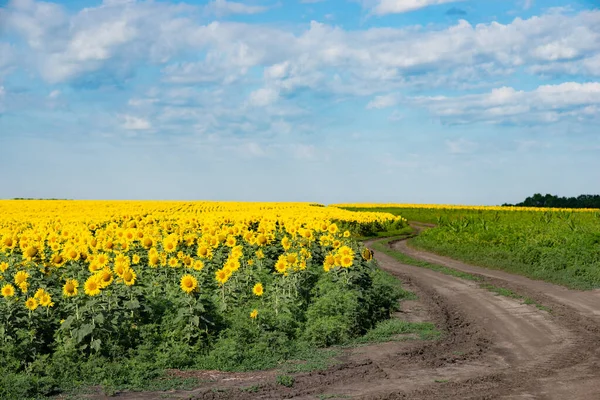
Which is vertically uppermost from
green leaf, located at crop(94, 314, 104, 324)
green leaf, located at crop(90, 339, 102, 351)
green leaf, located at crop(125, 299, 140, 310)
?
green leaf, located at crop(125, 299, 140, 310)

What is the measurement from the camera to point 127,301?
1266 centimetres

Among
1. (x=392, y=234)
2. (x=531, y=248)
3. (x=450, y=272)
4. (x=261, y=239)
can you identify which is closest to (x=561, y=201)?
(x=392, y=234)

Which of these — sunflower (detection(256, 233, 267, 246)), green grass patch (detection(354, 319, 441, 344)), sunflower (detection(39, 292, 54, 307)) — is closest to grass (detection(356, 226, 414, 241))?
sunflower (detection(256, 233, 267, 246))

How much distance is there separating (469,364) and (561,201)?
305 ft

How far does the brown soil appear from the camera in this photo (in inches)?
400

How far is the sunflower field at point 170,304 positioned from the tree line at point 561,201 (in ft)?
282

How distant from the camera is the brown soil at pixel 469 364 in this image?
10172mm

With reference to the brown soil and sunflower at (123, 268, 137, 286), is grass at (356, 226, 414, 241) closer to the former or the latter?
the brown soil

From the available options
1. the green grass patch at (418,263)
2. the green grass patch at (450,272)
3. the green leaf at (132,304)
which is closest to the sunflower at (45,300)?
the green leaf at (132,304)

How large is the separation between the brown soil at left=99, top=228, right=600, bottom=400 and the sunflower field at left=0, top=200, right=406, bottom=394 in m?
1.04

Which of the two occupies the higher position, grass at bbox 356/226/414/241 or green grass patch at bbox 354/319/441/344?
grass at bbox 356/226/414/241

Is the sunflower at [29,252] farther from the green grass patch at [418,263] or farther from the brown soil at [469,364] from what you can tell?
the green grass patch at [418,263]

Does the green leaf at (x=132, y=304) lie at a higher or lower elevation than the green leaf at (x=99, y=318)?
higher

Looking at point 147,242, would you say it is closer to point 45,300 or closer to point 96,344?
point 45,300
